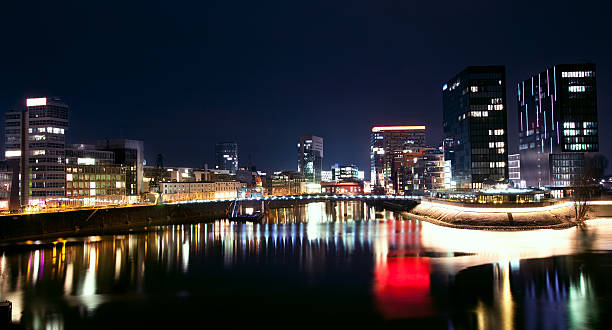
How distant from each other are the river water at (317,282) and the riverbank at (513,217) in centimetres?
783

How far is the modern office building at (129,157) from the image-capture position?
117000mm

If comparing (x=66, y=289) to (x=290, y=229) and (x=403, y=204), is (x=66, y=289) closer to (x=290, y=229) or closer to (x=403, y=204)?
(x=290, y=229)

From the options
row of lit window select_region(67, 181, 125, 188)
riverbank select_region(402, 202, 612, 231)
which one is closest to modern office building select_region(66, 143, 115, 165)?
row of lit window select_region(67, 181, 125, 188)

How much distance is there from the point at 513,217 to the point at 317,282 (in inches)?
1709

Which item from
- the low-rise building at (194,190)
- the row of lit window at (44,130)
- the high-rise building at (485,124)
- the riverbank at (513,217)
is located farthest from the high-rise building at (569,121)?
the row of lit window at (44,130)

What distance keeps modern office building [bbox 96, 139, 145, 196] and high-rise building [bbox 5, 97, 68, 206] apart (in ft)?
91.9

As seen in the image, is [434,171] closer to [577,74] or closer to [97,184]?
[577,74]

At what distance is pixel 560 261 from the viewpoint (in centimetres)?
4131

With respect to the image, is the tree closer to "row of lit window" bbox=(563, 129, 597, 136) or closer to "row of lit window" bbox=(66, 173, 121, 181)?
"row of lit window" bbox=(563, 129, 597, 136)

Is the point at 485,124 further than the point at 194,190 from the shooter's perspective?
No

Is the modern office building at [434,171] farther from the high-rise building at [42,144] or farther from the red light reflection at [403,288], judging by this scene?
the red light reflection at [403,288]

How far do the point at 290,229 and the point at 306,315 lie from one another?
155 ft

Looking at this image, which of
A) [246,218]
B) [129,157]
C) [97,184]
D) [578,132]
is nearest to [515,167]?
[578,132]

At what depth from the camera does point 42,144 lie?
86688 mm
